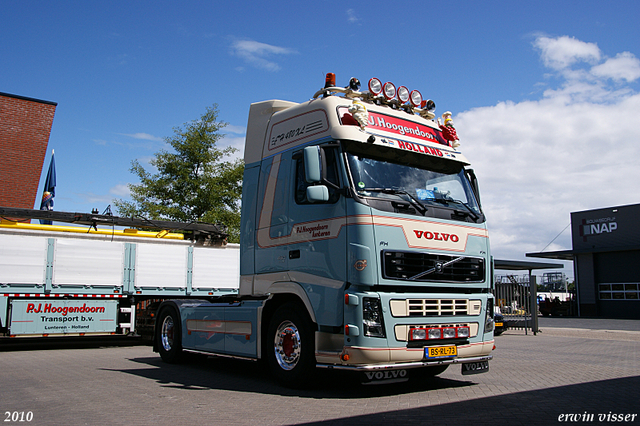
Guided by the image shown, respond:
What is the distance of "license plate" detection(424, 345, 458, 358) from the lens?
21.1ft

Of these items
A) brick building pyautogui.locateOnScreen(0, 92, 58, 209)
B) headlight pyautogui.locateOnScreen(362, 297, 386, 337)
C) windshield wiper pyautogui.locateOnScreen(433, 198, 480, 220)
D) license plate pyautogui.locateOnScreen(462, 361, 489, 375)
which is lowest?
license plate pyautogui.locateOnScreen(462, 361, 489, 375)

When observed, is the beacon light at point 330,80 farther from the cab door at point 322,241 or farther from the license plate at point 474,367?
the license plate at point 474,367

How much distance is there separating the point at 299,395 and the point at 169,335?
4.60m

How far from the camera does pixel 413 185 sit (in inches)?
277

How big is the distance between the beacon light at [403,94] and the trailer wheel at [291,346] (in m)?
3.43

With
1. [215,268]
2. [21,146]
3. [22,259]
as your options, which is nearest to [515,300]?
[215,268]

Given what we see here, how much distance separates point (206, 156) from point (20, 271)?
41.0ft

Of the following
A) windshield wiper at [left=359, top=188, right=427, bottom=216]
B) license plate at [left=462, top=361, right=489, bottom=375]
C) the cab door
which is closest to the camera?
the cab door

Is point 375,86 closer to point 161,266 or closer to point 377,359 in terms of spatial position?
point 377,359

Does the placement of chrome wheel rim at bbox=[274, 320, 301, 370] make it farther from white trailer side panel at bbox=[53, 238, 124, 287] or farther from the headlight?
white trailer side panel at bbox=[53, 238, 124, 287]

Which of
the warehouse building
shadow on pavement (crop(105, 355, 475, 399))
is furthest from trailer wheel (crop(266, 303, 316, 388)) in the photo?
the warehouse building

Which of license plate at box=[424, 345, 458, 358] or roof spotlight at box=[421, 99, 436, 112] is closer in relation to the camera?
license plate at box=[424, 345, 458, 358]

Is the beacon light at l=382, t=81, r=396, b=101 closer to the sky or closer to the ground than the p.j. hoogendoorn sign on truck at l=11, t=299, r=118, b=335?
closer to the sky

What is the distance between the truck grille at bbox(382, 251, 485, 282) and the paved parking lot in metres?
1.43
